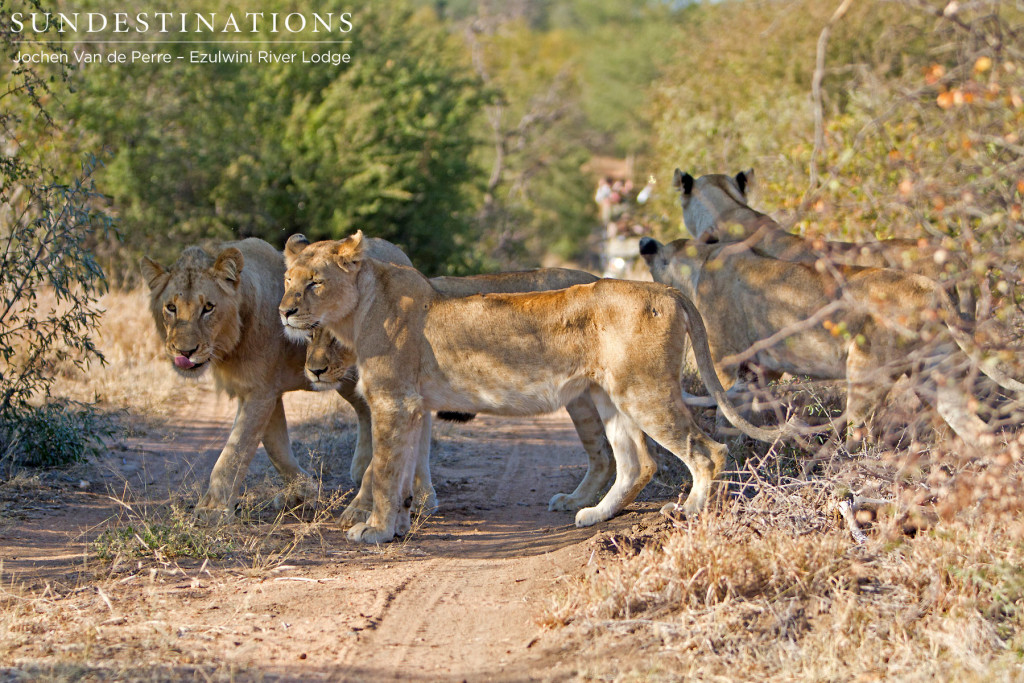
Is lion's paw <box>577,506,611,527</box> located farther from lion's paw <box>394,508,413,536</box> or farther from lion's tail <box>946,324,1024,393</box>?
lion's tail <box>946,324,1024,393</box>

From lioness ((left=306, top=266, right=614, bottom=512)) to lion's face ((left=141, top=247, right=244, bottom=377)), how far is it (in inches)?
19.4

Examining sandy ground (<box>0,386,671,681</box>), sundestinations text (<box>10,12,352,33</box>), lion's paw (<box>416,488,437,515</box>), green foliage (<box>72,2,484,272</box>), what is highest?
sundestinations text (<box>10,12,352,33</box>)

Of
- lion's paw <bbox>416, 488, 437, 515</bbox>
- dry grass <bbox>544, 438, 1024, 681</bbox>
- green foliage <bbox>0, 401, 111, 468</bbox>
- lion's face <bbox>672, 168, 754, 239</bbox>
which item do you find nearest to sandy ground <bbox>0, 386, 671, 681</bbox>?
lion's paw <bbox>416, 488, 437, 515</bbox>

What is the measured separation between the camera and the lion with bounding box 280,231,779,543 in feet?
18.2

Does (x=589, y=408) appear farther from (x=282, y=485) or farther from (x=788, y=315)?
(x=282, y=485)

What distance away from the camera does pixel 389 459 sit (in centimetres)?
568

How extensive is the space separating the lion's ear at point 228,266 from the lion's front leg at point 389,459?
1.07 metres

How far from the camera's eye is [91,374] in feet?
32.3

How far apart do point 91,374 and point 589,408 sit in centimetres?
551

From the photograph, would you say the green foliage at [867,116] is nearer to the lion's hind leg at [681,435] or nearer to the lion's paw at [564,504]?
the lion's hind leg at [681,435]

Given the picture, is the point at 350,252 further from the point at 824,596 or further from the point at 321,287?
the point at 824,596

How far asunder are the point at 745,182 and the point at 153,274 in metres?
4.72

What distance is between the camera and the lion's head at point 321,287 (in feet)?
18.8

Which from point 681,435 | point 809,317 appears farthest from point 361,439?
point 809,317
